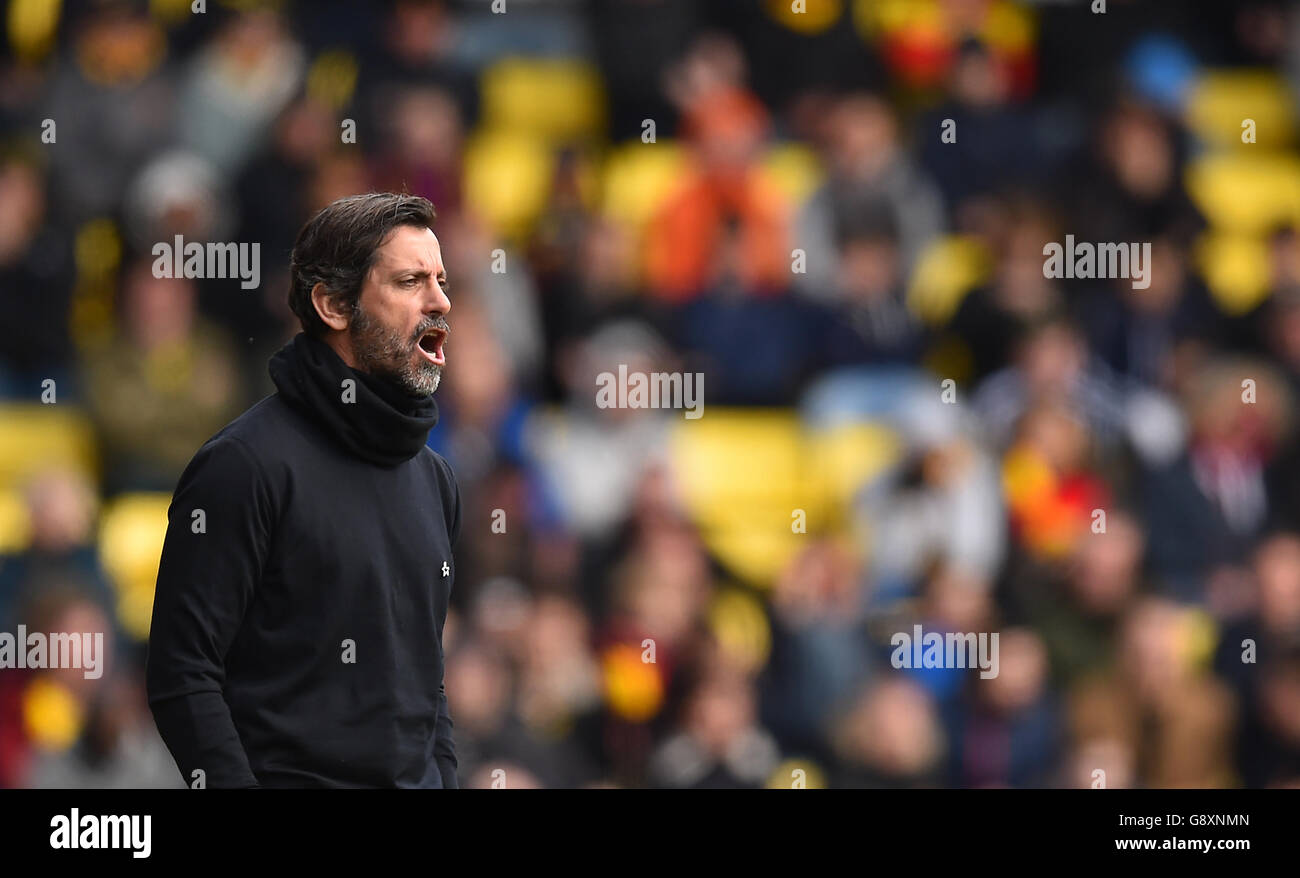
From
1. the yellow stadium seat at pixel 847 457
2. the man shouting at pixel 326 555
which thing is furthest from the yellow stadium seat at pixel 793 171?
the man shouting at pixel 326 555


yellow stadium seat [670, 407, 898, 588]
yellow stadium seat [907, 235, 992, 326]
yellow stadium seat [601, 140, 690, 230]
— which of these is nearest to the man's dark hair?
yellow stadium seat [670, 407, 898, 588]

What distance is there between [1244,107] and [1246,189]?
0.35 meters

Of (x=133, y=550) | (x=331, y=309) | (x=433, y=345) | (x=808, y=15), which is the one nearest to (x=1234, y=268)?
(x=808, y=15)

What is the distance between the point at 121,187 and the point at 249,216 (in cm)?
41

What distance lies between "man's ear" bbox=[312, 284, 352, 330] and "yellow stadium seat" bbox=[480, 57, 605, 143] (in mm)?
4092

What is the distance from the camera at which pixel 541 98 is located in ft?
21.7

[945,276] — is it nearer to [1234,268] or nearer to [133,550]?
[1234,268]

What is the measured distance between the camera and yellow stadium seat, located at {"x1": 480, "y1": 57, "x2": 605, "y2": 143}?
6.50m

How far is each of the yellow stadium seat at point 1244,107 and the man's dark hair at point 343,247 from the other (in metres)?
4.82

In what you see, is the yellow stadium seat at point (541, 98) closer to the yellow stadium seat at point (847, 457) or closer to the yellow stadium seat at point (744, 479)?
the yellow stadium seat at point (744, 479)

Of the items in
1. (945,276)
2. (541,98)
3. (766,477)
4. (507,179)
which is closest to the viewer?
(766,477)

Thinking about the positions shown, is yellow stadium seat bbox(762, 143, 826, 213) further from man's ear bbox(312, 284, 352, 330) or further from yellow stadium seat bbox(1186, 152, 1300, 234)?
man's ear bbox(312, 284, 352, 330)

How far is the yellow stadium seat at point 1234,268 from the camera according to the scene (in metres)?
6.14
